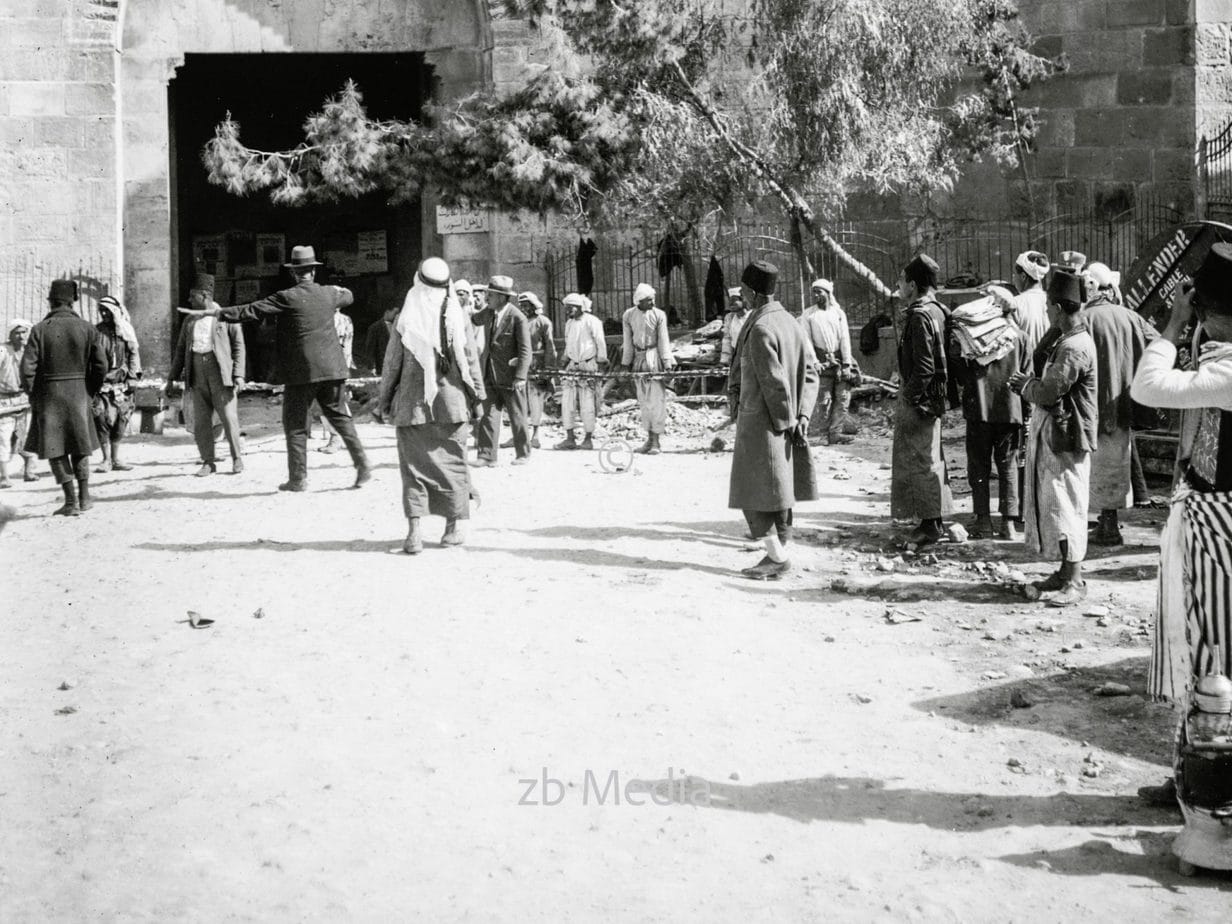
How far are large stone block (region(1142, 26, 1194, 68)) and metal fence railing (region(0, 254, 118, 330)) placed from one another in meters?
12.2

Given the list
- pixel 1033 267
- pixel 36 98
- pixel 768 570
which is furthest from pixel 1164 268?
pixel 36 98

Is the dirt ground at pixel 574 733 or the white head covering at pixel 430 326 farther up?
the white head covering at pixel 430 326

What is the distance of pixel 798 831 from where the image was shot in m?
4.52

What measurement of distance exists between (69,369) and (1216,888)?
891 cm

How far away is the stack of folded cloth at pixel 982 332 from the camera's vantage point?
8883 millimetres

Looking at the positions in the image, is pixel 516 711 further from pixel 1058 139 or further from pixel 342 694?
pixel 1058 139

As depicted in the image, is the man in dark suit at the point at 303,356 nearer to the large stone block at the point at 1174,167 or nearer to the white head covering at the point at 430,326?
the white head covering at the point at 430,326

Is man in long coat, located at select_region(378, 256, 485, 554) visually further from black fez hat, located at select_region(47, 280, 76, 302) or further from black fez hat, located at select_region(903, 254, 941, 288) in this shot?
black fez hat, located at select_region(47, 280, 76, 302)

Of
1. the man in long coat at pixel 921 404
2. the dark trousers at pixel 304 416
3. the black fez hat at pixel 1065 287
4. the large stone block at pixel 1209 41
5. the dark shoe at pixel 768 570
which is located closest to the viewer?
the black fez hat at pixel 1065 287

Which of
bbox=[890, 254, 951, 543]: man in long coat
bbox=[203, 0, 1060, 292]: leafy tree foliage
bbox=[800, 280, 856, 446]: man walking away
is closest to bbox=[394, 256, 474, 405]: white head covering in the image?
A: bbox=[890, 254, 951, 543]: man in long coat

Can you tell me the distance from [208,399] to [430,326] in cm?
420

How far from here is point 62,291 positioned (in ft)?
34.9

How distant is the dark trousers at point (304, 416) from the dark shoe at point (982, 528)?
463 centimetres

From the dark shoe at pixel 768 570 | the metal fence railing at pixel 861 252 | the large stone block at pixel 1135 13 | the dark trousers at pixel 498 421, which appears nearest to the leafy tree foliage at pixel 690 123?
the metal fence railing at pixel 861 252
